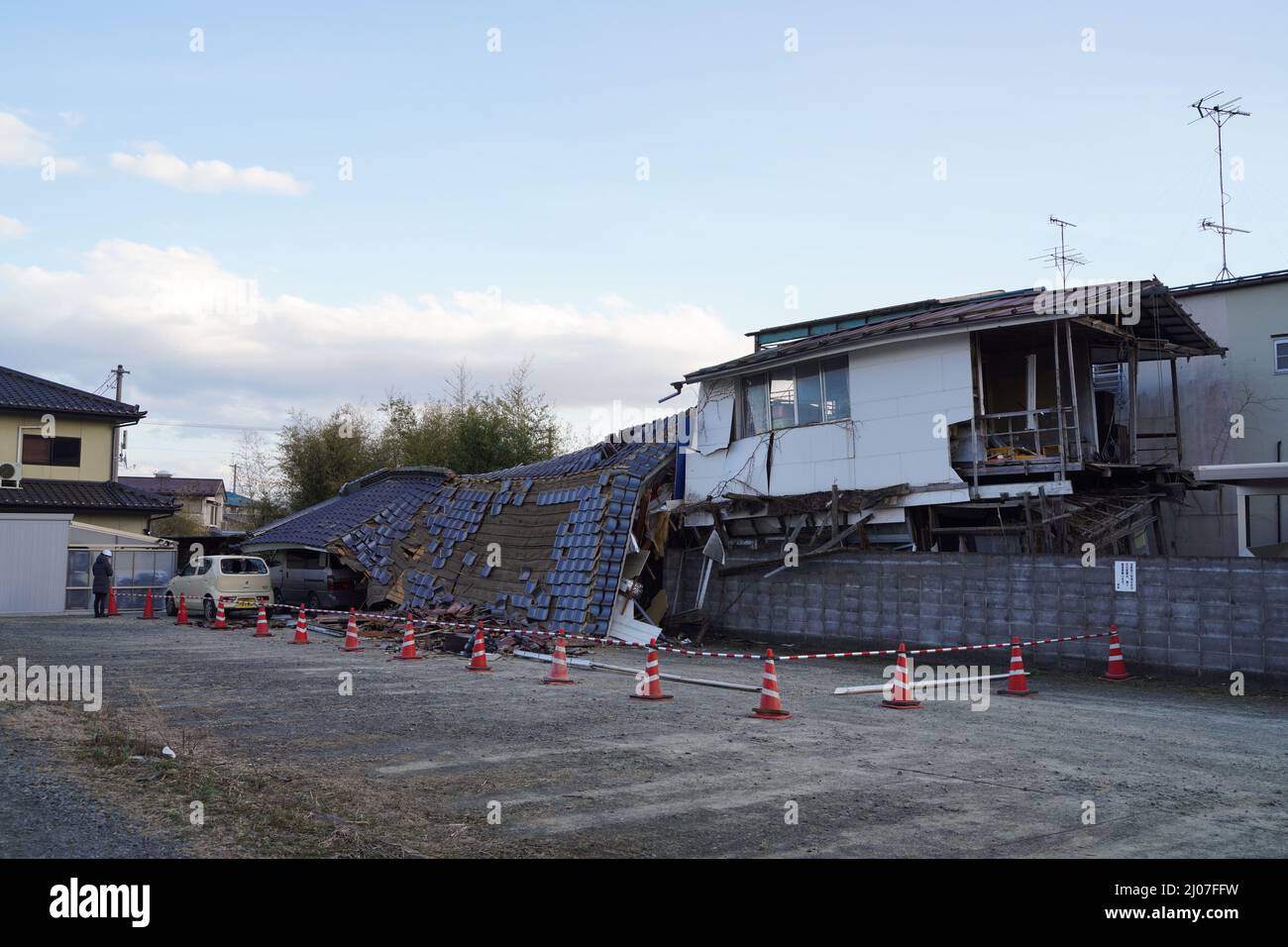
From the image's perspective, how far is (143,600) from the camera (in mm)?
31344

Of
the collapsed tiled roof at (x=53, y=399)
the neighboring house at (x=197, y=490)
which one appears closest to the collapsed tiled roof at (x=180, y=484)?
the neighboring house at (x=197, y=490)

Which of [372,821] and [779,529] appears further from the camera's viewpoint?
[779,529]

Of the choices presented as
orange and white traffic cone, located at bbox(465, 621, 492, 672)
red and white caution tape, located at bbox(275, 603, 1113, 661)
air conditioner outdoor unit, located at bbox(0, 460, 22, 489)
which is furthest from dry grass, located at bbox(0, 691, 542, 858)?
air conditioner outdoor unit, located at bbox(0, 460, 22, 489)

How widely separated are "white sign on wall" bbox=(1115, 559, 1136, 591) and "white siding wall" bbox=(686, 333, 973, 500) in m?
3.91

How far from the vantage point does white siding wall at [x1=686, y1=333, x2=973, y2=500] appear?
19.8 m

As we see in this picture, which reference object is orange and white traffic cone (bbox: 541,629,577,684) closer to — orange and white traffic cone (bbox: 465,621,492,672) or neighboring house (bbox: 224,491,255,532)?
orange and white traffic cone (bbox: 465,621,492,672)

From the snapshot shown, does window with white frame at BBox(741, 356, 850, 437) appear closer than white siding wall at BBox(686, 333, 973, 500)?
No

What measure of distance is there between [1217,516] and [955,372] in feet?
25.1

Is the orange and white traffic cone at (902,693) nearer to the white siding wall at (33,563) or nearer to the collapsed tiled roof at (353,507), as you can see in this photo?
the collapsed tiled roof at (353,507)

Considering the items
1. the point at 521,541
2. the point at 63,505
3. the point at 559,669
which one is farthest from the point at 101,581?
the point at 559,669

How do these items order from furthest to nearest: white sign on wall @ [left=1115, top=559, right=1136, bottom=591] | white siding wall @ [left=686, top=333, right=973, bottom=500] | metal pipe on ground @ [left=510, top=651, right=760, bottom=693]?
white siding wall @ [left=686, top=333, right=973, bottom=500] → white sign on wall @ [left=1115, top=559, right=1136, bottom=591] → metal pipe on ground @ [left=510, top=651, right=760, bottom=693]

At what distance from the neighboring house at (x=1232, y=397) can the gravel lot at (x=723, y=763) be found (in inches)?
343
